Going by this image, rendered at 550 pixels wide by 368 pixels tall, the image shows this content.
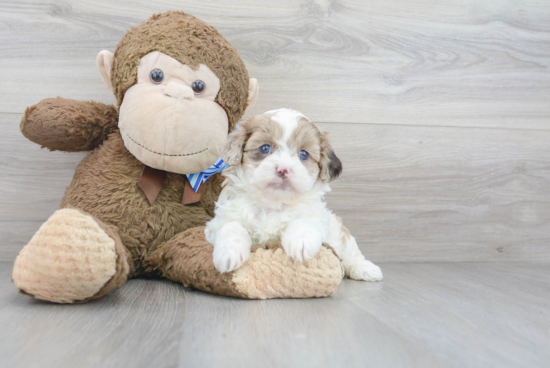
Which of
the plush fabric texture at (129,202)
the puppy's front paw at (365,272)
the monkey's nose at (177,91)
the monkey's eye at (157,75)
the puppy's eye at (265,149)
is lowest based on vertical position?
the puppy's front paw at (365,272)

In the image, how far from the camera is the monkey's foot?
97 cm

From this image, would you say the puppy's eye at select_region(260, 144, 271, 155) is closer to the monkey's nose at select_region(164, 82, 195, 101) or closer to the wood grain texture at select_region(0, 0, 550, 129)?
the monkey's nose at select_region(164, 82, 195, 101)

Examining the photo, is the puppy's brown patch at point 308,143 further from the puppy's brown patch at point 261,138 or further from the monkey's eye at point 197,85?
the monkey's eye at point 197,85

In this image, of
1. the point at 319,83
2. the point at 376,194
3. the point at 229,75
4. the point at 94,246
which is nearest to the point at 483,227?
the point at 376,194

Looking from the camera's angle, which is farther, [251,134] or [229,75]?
[229,75]

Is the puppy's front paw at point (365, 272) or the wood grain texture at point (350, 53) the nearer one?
the puppy's front paw at point (365, 272)

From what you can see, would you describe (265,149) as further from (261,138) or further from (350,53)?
(350,53)

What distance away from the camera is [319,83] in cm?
185

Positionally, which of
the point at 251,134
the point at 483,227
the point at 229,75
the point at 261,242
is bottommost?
the point at 483,227

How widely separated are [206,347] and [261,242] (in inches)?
20.2

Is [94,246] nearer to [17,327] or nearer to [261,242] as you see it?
[17,327]

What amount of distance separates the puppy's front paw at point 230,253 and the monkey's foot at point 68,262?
24 cm

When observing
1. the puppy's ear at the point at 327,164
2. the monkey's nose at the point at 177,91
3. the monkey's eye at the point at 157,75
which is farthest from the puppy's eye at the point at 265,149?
the monkey's eye at the point at 157,75

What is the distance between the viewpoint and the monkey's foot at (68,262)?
973 mm
